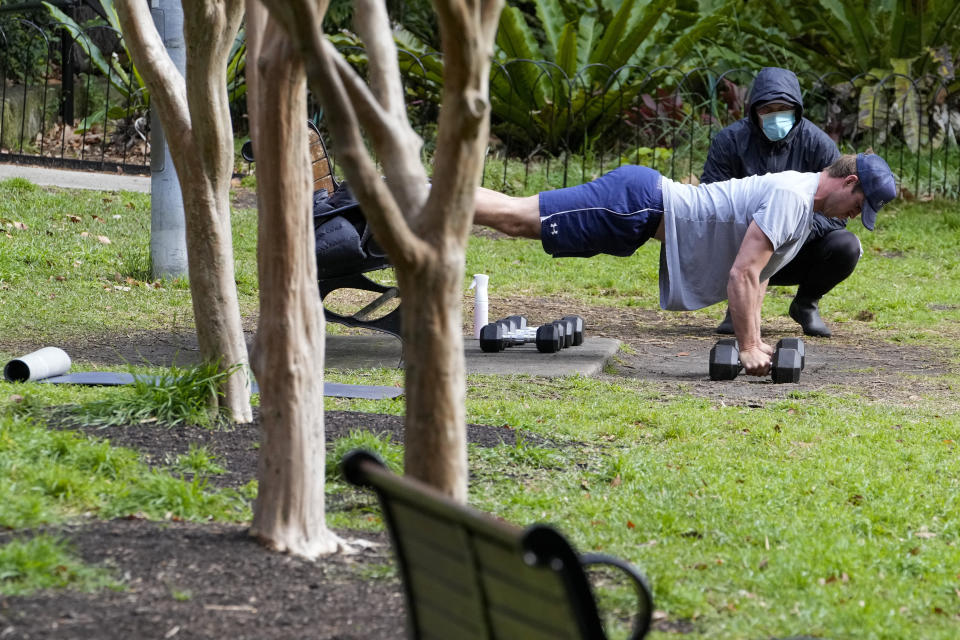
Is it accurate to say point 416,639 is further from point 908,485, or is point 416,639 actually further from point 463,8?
point 908,485

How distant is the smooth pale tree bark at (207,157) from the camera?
4.11 m

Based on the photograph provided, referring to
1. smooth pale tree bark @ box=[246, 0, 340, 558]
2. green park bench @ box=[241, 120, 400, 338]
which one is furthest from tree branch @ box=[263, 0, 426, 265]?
green park bench @ box=[241, 120, 400, 338]

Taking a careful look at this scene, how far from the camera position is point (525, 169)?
12883 millimetres

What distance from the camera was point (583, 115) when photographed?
13.7m

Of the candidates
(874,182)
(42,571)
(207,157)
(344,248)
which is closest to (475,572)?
(42,571)

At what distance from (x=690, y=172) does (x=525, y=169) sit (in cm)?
185

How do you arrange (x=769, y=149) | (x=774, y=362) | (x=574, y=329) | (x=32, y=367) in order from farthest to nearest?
(x=769, y=149)
(x=574, y=329)
(x=774, y=362)
(x=32, y=367)

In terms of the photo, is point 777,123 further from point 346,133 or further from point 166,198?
→ point 346,133

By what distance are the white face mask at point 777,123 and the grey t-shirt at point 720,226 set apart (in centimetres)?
118

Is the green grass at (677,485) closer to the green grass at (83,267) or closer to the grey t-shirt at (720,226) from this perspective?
the green grass at (83,267)

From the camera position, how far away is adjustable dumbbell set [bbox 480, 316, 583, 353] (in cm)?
681

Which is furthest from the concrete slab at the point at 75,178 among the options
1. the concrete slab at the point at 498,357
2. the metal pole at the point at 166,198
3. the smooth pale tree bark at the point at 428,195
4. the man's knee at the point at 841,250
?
the smooth pale tree bark at the point at 428,195

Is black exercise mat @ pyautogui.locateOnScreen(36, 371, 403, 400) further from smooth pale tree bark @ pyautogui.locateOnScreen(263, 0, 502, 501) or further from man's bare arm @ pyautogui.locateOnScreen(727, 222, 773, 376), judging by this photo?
smooth pale tree bark @ pyautogui.locateOnScreen(263, 0, 502, 501)

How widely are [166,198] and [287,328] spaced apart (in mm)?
5276
